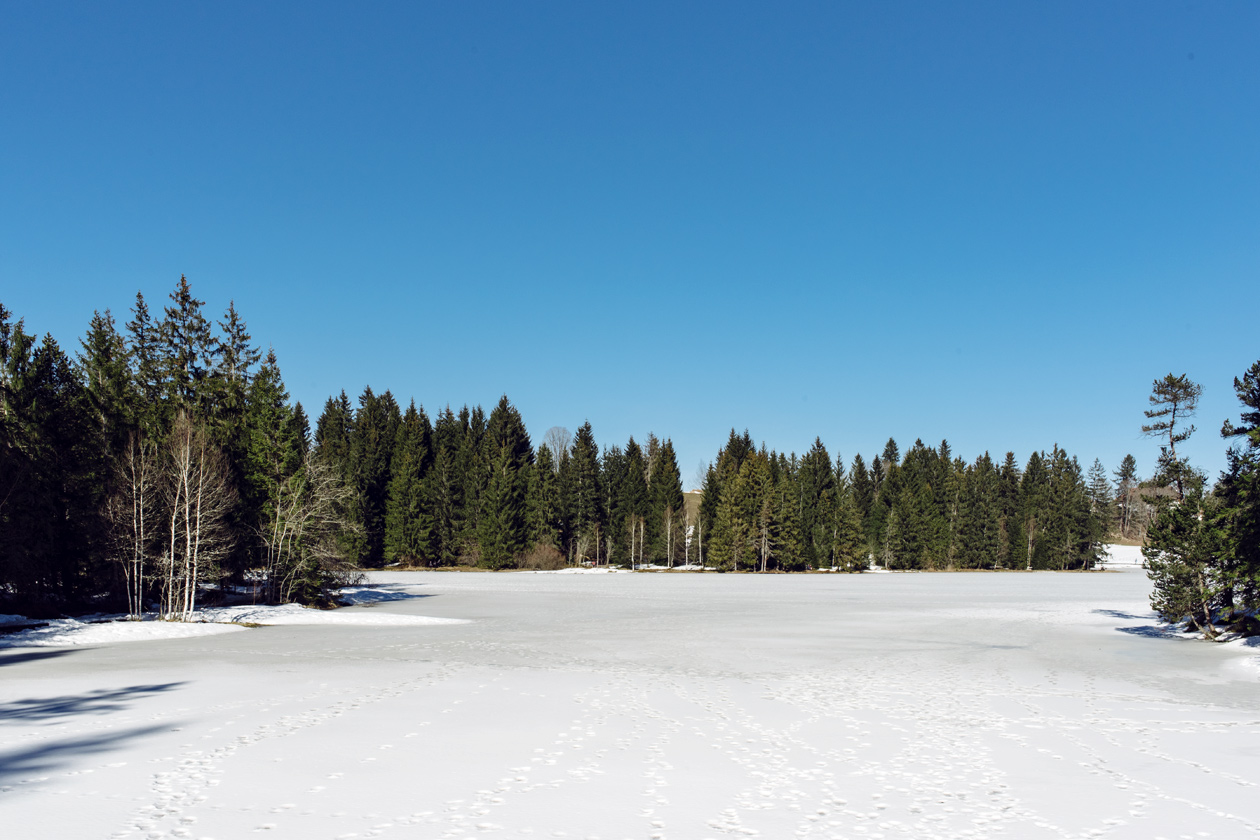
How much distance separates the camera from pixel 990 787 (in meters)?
9.69

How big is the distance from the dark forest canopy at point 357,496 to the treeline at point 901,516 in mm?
293

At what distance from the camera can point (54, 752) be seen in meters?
10.7

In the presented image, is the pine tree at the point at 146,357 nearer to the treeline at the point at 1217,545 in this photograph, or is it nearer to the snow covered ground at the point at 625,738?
the snow covered ground at the point at 625,738

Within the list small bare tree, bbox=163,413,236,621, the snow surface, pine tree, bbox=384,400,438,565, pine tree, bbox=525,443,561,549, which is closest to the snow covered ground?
the snow surface

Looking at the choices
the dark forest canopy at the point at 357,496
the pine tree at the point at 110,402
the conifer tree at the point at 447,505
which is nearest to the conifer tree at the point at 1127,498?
the dark forest canopy at the point at 357,496

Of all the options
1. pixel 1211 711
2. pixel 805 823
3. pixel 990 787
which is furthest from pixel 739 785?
pixel 1211 711

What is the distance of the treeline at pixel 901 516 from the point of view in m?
96.6

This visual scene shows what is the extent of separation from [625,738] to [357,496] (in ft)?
149

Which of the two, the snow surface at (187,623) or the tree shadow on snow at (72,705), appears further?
the snow surface at (187,623)

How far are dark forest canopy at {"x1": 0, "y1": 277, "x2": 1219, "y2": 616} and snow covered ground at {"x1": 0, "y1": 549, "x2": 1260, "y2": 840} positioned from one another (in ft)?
30.2

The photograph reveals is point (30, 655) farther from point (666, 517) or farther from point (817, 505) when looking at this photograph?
point (817, 505)

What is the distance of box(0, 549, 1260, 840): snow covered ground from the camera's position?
27.4 ft

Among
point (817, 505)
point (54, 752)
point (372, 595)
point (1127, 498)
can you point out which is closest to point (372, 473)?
point (372, 595)

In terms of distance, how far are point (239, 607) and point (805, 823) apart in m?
34.6
